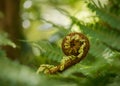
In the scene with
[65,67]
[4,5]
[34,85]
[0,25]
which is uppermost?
[4,5]

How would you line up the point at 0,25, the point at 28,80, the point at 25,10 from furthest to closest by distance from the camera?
the point at 25,10
the point at 0,25
the point at 28,80

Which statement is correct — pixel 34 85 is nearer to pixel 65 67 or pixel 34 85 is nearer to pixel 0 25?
pixel 65 67

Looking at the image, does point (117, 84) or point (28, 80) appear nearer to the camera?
point (28, 80)

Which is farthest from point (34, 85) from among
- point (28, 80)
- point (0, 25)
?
point (0, 25)

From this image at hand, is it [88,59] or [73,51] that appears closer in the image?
[73,51]

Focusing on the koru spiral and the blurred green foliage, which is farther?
the koru spiral

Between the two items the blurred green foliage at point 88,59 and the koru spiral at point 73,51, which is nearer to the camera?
the blurred green foliage at point 88,59

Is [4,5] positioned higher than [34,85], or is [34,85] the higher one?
[4,5]

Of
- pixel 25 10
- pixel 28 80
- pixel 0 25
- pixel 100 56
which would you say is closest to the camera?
pixel 28 80
